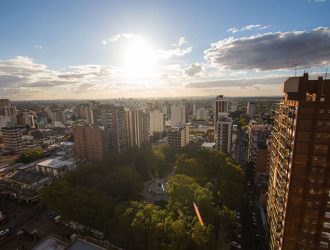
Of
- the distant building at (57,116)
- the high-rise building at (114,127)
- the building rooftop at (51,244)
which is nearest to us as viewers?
the building rooftop at (51,244)

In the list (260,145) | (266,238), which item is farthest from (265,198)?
(260,145)

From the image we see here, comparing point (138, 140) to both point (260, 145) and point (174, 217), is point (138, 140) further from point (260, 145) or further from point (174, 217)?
point (174, 217)

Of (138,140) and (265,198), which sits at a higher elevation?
(138,140)

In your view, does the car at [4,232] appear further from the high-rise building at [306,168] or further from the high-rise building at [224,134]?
the high-rise building at [224,134]

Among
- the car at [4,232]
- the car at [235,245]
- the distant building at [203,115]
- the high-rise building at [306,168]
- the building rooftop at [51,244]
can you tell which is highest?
the high-rise building at [306,168]

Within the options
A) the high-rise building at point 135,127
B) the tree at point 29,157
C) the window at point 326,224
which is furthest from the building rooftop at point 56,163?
the window at point 326,224

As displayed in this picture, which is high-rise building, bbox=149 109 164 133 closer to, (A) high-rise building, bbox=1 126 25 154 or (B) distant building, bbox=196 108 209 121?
(B) distant building, bbox=196 108 209 121
